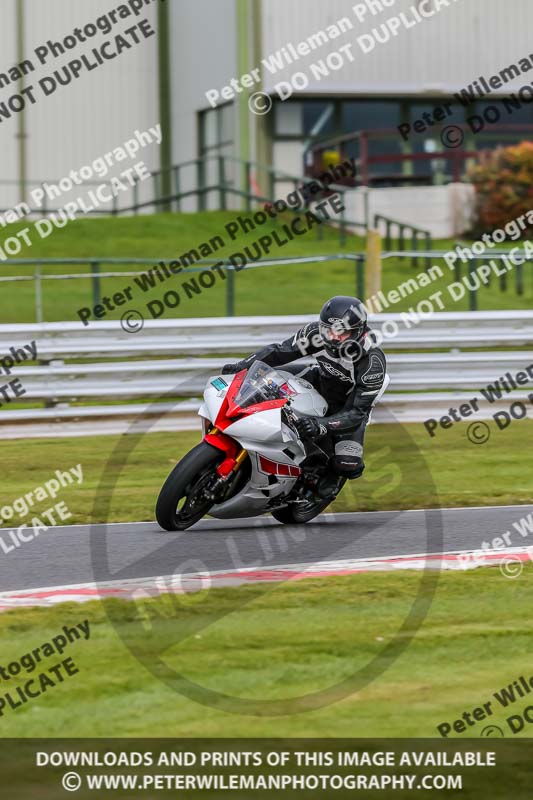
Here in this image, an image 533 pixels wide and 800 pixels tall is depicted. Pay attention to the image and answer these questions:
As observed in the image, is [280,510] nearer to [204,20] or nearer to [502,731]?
[502,731]

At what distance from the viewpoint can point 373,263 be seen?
16.3m

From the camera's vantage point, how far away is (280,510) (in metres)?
9.12

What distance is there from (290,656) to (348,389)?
322 cm

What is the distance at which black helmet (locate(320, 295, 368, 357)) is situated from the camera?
8.76 metres

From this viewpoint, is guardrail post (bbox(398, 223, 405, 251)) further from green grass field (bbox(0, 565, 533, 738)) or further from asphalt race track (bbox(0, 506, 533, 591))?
green grass field (bbox(0, 565, 533, 738))

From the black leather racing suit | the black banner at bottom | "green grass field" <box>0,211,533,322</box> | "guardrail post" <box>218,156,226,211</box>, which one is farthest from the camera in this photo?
"guardrail post" <box>218,156,226,211</box>

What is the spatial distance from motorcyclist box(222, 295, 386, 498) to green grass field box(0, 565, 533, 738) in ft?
4.49

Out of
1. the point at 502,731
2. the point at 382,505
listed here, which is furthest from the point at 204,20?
the point at 502,731

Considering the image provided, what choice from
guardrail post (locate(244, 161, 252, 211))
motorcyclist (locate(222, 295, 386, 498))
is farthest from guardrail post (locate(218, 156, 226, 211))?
motorcyclist (locate(222, 295, 386, 498))

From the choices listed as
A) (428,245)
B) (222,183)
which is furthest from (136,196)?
(428,245)

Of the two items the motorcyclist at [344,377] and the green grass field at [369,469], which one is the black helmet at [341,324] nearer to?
the motorcyclist at [344,377]

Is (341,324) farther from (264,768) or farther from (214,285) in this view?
(214,285)

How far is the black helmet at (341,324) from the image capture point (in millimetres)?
8758

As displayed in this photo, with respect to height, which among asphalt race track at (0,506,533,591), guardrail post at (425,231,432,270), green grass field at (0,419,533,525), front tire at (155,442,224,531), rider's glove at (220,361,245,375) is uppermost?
guardrail post at (425,231,432,270)
